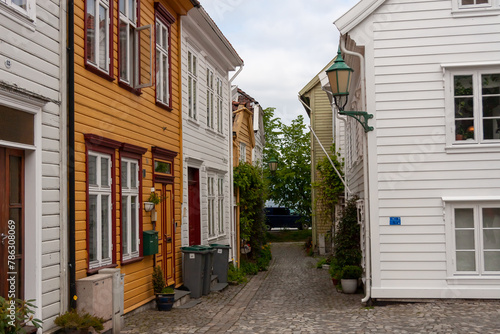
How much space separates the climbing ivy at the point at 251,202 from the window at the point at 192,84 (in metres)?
4.75

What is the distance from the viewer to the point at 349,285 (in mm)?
12672

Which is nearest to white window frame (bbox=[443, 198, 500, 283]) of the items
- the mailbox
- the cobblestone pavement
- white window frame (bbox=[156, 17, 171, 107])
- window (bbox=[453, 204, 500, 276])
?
window (bbox=[453, 204, 500, 276])

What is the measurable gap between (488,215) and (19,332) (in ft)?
26.2

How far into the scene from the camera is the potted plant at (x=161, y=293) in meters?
10.3

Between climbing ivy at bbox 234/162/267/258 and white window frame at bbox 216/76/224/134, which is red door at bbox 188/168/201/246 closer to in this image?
white window frame at bbox 216/76/224/134

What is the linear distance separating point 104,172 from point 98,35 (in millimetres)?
1989

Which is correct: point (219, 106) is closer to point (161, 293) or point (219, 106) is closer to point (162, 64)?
point (162, 64)

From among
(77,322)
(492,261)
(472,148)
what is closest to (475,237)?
(492,261)

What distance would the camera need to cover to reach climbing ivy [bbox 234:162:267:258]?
60.0 feet

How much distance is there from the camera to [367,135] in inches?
420

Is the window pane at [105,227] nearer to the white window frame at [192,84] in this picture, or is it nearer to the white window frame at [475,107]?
the white window frame at [192,84]

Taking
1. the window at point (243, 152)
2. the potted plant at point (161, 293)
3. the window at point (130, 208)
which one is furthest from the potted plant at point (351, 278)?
the window at point (243, 152)

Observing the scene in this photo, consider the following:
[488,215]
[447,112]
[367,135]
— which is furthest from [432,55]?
[488,215]

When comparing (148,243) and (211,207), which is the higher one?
(211,207)
